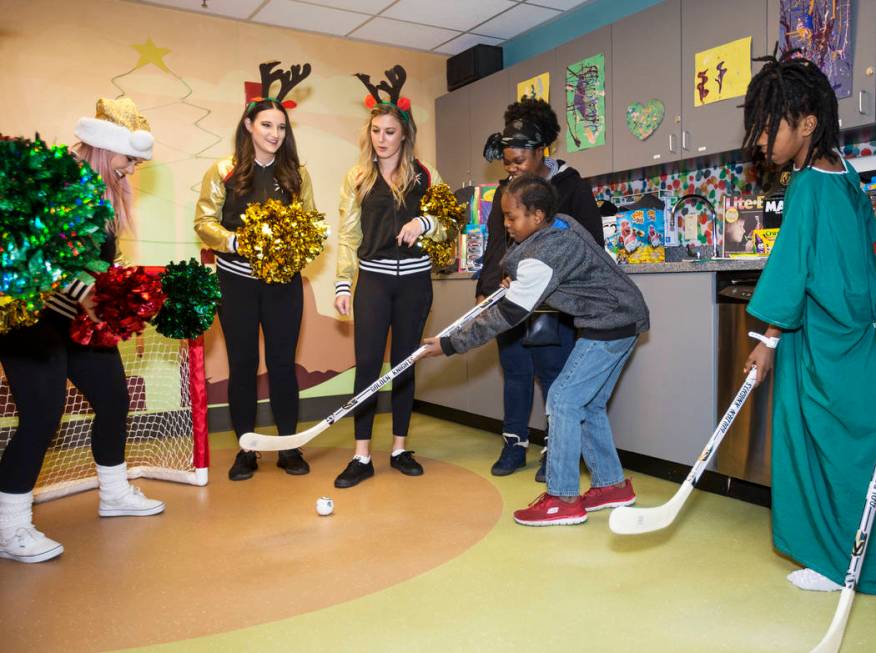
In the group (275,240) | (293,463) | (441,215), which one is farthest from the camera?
(293,463)

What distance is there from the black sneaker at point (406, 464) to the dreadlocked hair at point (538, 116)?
1.55 m

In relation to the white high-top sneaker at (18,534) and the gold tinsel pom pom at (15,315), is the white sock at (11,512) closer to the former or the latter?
the white high-top sneaker at (18,534)

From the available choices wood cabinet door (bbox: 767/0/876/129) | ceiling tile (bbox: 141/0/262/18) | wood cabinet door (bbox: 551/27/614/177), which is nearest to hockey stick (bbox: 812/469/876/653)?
wood cabinet door (bbox: 767/0/876/129)

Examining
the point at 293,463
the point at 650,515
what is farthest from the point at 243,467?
the point at 650,515

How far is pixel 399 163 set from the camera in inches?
128

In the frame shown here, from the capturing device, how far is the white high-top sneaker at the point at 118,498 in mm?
2791

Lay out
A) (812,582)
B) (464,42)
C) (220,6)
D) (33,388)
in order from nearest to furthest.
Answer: (812,582), (33,388), (220,6), (464,42)

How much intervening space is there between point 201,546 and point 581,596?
1.31 metres

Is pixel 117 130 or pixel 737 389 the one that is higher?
pixel 117 130

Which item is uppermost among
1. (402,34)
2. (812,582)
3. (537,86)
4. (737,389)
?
(402,34)

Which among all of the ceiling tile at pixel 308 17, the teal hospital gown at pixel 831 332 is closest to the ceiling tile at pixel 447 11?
the ceiling tile at pixel 308 17

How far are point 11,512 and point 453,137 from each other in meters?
Answer: 3.90

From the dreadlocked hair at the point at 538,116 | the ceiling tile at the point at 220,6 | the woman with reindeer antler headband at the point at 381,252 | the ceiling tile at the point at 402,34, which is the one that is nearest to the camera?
the dreadlocked hair at the point at 538,116

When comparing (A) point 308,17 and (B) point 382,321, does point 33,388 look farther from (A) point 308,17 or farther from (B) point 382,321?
(A) point 308,17
